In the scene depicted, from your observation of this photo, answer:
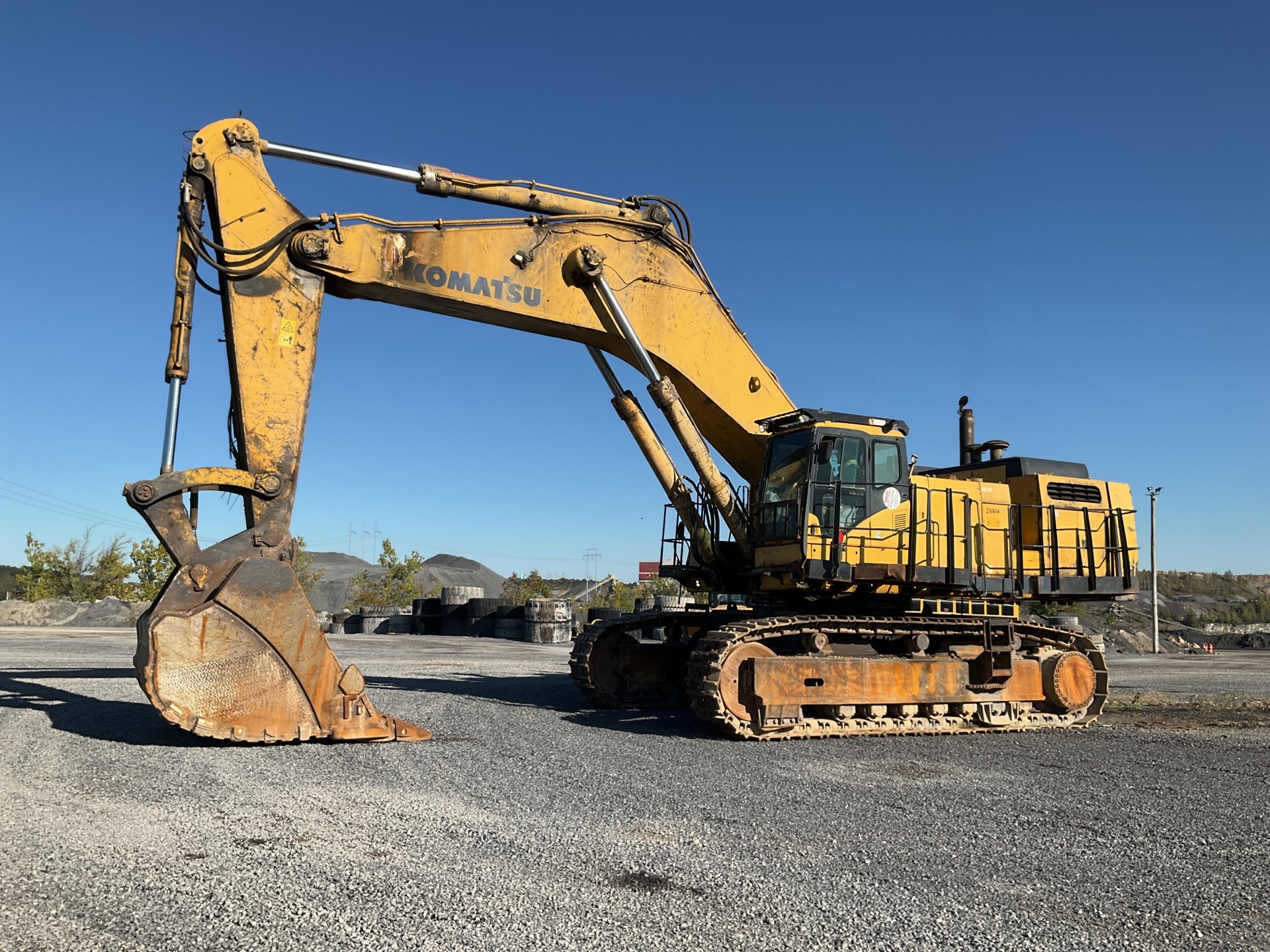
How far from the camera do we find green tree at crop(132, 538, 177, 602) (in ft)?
195

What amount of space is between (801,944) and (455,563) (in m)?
162

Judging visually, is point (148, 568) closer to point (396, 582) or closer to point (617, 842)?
point (396, 582)

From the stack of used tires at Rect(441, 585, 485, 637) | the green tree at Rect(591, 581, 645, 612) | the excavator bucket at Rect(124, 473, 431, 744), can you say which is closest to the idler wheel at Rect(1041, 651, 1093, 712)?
the excavator bucket at Rect(124, 473, 431, 744)

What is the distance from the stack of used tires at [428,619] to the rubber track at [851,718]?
29291 millimetres

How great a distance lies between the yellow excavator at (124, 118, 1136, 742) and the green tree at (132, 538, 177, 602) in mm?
55448

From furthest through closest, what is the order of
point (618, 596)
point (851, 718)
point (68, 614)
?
point (618, 596) → point (68, 614) → point (851, 718)

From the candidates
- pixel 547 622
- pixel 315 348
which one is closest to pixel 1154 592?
pixel 547 622

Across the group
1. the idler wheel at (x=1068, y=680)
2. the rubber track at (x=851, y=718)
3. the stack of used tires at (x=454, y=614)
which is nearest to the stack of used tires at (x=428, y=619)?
the stack of used tires at (x=454, y=614)

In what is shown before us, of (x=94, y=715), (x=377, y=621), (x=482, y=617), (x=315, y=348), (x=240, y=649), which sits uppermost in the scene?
(x=315, y=348)

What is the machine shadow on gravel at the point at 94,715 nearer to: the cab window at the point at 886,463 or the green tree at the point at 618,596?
the cab window at the point at 886,463

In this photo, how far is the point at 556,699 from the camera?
13609 millimetres

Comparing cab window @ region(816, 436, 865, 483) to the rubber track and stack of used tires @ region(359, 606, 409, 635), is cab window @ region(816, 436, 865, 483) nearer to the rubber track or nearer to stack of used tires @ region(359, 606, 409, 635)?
the rubber track

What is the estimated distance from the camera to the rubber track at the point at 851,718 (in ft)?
32.7

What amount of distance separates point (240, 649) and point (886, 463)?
24.5 feet
